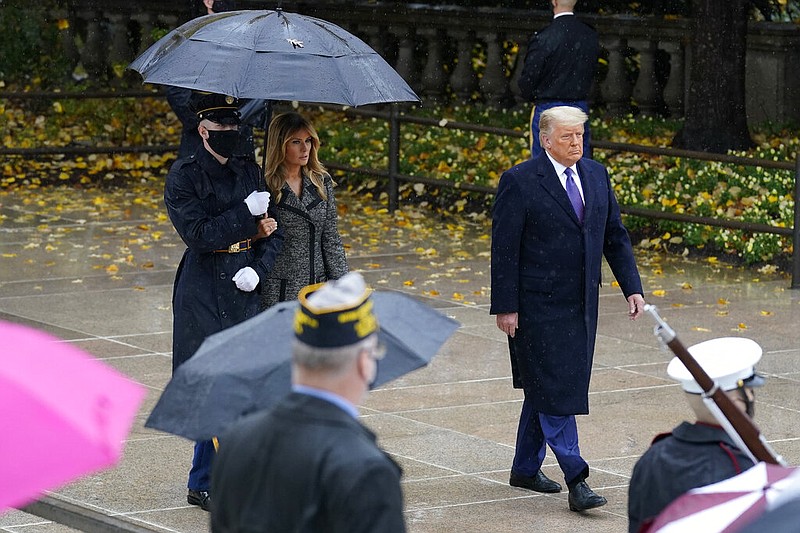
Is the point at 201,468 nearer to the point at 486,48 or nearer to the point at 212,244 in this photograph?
the point at 212,244

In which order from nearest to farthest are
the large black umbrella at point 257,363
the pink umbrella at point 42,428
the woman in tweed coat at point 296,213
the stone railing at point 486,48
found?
the pink umbrella at point 42,428 < the large black umbrella at point 257,363 < the woman in tweed coat at point 296,213 < the stone railing at point 486,48

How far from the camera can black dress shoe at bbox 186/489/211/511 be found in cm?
682

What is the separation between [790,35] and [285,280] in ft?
39.6

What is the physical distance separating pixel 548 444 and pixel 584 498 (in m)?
0.35

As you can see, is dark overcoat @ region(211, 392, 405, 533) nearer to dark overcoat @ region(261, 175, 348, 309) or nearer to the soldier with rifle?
the soldier with rifle

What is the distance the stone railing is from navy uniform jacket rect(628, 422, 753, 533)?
564 inches

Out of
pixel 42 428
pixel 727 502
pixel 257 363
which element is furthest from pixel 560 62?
pixel 42 428

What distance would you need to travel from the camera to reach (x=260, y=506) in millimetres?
3291

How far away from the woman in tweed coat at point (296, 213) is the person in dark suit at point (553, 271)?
780 mm

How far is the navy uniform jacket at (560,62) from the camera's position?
12.8 meters

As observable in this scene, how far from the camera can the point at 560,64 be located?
1287 centimetres

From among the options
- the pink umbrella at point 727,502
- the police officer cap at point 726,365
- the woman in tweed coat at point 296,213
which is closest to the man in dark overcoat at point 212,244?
the woman in tweed coat at point 296,213

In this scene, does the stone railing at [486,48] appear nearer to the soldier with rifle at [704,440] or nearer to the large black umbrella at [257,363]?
the large black umbrella at [257,363]

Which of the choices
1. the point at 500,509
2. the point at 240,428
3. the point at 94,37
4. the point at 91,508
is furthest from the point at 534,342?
the point at 94,37
